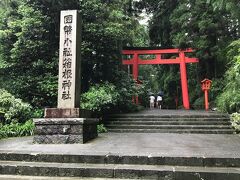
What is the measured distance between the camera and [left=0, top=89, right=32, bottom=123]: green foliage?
1005 cm

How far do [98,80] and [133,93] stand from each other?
1858mm

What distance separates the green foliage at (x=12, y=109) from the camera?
1005 centimetres

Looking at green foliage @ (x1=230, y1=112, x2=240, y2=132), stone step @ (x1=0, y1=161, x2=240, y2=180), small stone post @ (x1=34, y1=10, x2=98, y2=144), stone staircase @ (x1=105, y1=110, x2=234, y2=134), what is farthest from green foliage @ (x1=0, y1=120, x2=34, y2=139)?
green foliage @ (x1=230, y1=112, x2=240, y2=132)

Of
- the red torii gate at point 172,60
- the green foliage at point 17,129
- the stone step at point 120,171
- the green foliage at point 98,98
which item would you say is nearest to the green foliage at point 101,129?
the green foliage at point 98,98

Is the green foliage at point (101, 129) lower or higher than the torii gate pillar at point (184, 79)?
lower

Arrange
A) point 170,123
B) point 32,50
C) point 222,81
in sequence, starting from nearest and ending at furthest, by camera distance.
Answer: point 170,123 < point 32,50 < point 222,81

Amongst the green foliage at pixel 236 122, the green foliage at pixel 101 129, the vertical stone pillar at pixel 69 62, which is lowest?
the green foliage at pixel 101 129

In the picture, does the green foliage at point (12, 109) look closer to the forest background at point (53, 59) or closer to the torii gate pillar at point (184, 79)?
the forest background at point (53, 59)

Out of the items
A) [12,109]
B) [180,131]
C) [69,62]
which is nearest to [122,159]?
[69,62]

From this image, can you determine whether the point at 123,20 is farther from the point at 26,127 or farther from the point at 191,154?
the point at 191,154

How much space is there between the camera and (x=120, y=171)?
512 cm

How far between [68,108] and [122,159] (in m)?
2.69

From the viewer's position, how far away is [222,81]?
16453 millimetres

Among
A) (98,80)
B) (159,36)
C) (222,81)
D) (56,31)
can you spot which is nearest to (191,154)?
(98,80)
